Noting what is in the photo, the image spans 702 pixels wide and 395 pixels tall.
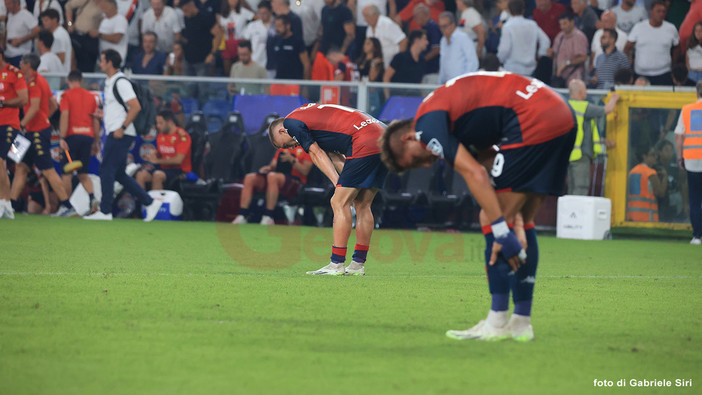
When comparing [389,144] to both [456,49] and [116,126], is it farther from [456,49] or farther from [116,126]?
[456,49]

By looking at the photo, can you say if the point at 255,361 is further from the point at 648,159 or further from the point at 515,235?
the point at 648,159

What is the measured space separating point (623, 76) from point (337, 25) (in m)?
5.43

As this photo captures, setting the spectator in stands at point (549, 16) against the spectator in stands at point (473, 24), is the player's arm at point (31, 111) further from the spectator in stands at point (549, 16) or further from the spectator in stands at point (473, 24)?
the spectator in stands at point (549, 16)

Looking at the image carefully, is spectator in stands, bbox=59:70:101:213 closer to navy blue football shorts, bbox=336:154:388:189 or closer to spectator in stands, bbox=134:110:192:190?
spectator in stands, bbox=134:110:192:190

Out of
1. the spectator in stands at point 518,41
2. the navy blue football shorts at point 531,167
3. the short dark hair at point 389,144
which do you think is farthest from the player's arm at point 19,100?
the navy blue football shorts at point 531,167

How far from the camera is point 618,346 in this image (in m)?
5.38

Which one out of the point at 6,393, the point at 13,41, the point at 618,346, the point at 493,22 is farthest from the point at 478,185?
the point at 13,41

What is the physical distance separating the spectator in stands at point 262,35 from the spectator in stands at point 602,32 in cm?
594

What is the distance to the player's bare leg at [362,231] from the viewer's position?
925 cm

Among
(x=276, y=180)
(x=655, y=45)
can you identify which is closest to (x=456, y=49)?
(x=655, y=45)

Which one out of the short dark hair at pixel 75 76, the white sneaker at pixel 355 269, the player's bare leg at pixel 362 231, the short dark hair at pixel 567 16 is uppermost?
the short dark hair at pixel 567 16

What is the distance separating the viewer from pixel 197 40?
1884 centimetres

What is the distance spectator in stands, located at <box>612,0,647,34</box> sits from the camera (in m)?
17.8

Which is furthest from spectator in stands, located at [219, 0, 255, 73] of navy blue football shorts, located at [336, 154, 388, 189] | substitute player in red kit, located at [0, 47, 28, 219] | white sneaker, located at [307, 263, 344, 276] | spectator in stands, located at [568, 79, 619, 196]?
white sneaker, located at [307, 263, 344, 276]
